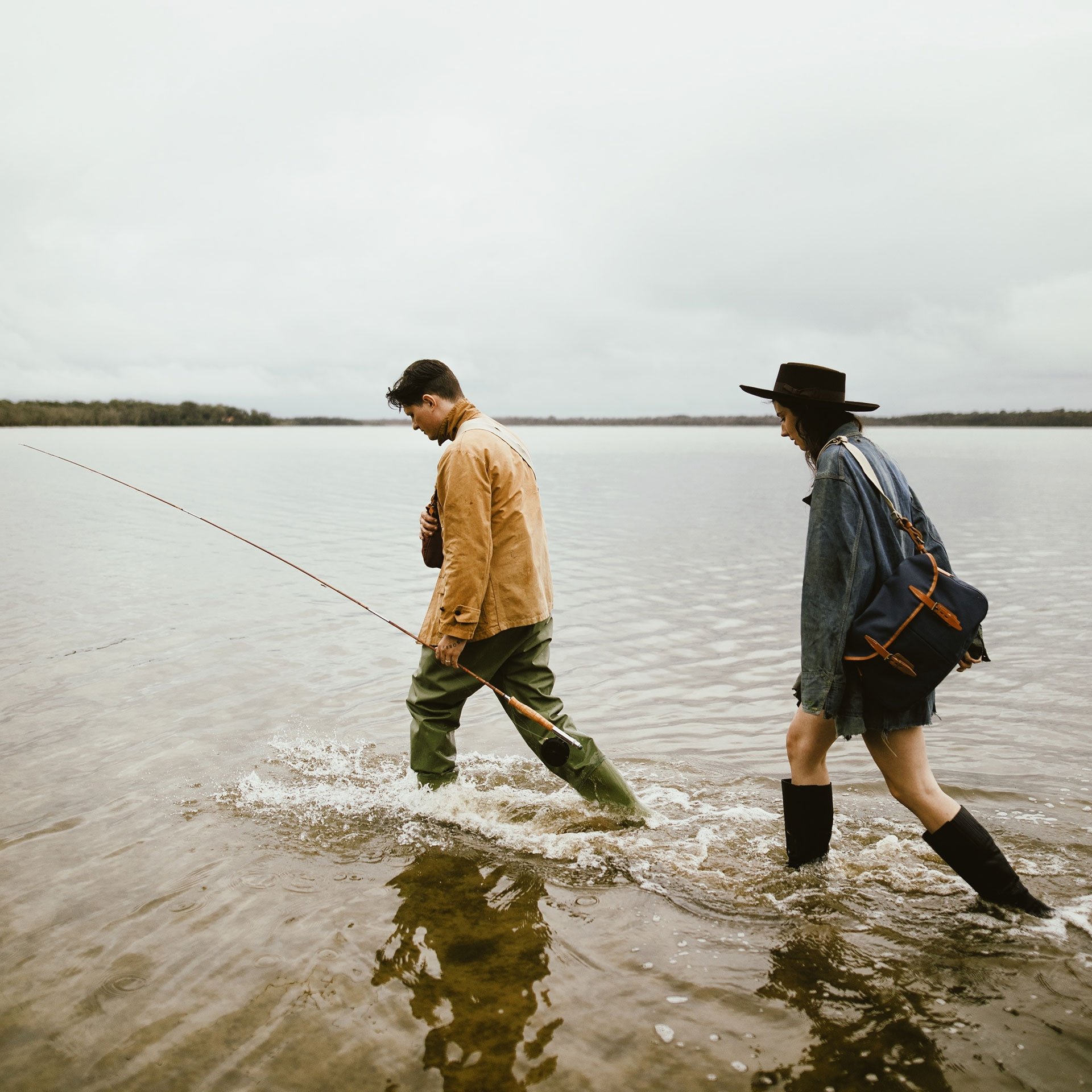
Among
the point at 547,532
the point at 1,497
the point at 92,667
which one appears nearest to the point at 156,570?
the point at 92,667

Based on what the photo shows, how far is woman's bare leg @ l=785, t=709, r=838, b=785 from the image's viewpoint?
12.1ft

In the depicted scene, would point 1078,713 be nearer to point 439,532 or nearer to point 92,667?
point 439,532

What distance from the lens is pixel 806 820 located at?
13.2ft

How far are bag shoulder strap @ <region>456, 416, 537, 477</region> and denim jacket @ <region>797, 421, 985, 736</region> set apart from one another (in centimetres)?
158

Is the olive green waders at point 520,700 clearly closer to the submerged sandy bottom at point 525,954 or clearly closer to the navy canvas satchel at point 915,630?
the submerged sandy bottom at point 525,954

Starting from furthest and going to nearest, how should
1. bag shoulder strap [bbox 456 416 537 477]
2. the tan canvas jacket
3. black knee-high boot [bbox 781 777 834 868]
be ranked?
bag shoulder strap [bbox 456 416 537 477] → the tan canvas jacket → black knee-high boot [bbox 781 777 834 868]

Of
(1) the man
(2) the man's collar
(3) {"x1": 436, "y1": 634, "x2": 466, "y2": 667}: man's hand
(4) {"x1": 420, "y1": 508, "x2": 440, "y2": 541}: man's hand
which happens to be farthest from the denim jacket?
(4) {"x1": 420, "y1": 508, "x2": 440, "y2": 541}: man's hand

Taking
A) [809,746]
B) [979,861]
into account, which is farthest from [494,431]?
[979,861]

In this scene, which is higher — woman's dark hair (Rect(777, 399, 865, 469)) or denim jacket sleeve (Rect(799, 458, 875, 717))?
woman's dark hair (Rect(777, 399, 865, 469))

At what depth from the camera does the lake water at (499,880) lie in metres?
3.01

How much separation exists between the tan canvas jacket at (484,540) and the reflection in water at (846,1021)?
6.54ft

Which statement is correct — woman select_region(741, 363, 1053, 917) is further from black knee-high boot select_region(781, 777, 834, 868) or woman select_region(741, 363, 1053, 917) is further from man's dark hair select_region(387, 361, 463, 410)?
man's dark hair select_region(387, 361, 463, 410)

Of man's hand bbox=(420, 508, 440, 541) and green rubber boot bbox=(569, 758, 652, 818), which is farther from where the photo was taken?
man's hand bbox=(420, 508, 440, 541)

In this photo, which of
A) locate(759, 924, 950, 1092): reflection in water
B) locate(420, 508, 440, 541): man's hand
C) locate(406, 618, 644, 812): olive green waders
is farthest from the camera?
→ locate(420, 508, 440, 541): man's hand
